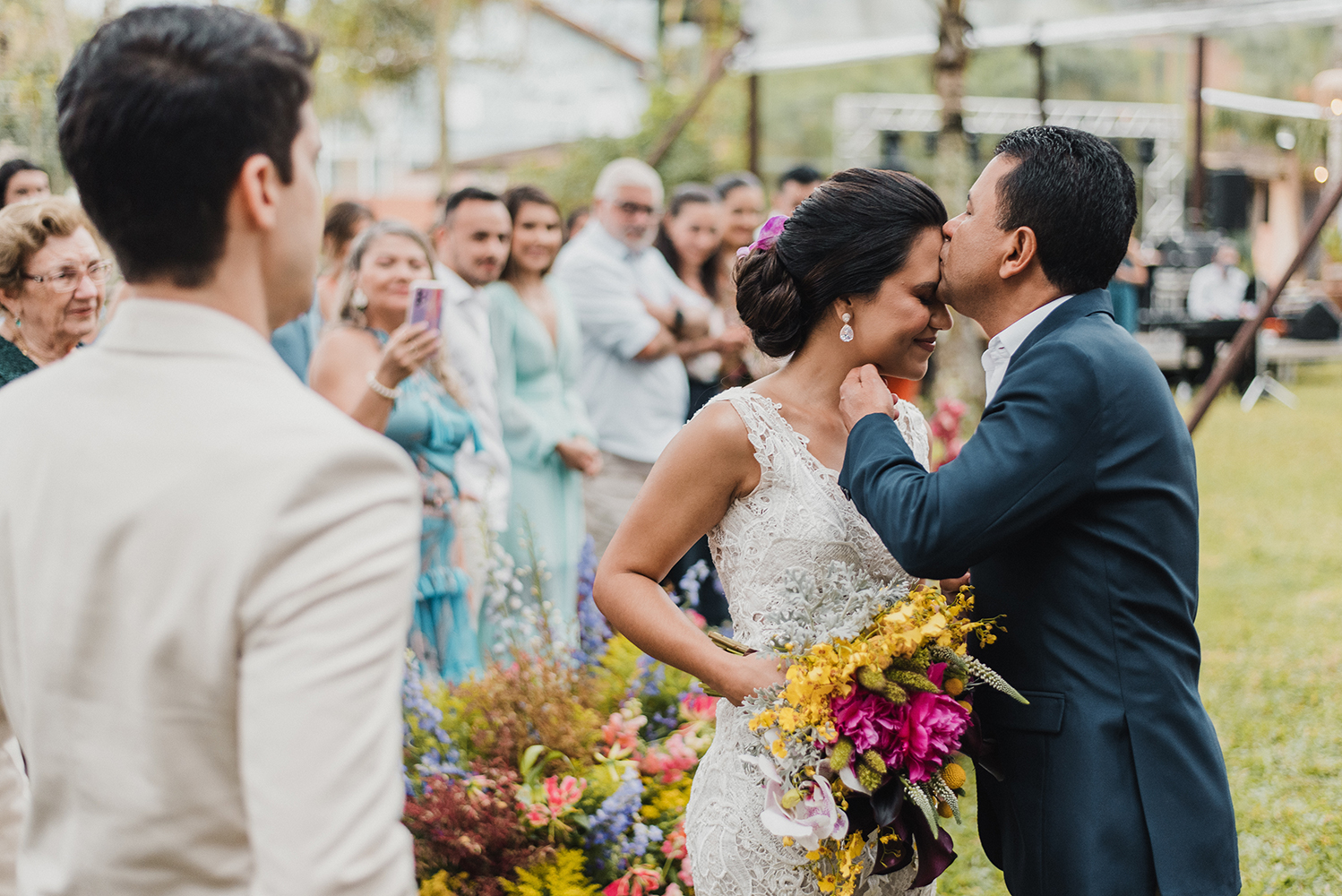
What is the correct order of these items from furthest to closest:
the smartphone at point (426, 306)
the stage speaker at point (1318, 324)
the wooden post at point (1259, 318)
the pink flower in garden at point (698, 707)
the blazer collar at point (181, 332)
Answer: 1. the stage speaker at point (1318, 324)
2. the wooden post at point (1259, 318)
3. the smartphone at point (426, 306)
4. the pink flower in garden at point (698, 707)
5. the blazer collar at point (181, 332)

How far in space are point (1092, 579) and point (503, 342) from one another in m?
3.85

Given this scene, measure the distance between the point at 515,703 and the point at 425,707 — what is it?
27cm

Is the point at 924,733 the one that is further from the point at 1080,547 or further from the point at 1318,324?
the point at 1318,324

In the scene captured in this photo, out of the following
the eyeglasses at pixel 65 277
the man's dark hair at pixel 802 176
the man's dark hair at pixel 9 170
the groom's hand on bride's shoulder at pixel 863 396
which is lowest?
the groom's hand on bride's shoulder at pixel 863 396

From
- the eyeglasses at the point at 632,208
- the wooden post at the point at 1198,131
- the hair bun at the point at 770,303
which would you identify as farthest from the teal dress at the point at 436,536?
the wooden post at the point at 1198,131

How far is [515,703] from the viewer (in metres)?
3.65

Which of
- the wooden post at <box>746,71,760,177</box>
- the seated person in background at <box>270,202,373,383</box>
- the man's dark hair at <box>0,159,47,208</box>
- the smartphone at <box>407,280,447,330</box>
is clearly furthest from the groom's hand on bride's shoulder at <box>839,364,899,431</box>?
the wooden post at <box>746,71,760,177</box>

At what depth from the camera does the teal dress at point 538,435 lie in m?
5.45

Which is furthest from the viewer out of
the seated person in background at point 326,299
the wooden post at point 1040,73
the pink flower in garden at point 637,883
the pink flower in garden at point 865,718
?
the wooden post at point 1040,73

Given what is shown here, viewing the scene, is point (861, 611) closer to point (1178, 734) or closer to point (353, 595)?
point (1178, 734)

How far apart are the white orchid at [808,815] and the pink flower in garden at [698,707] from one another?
157cm

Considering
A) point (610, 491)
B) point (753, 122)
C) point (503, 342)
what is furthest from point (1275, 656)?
point (753, 122)

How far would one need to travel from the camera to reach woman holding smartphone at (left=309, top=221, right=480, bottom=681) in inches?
174

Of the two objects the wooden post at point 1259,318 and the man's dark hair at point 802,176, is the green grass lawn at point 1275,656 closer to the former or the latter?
the wooden post at point 1259,318
